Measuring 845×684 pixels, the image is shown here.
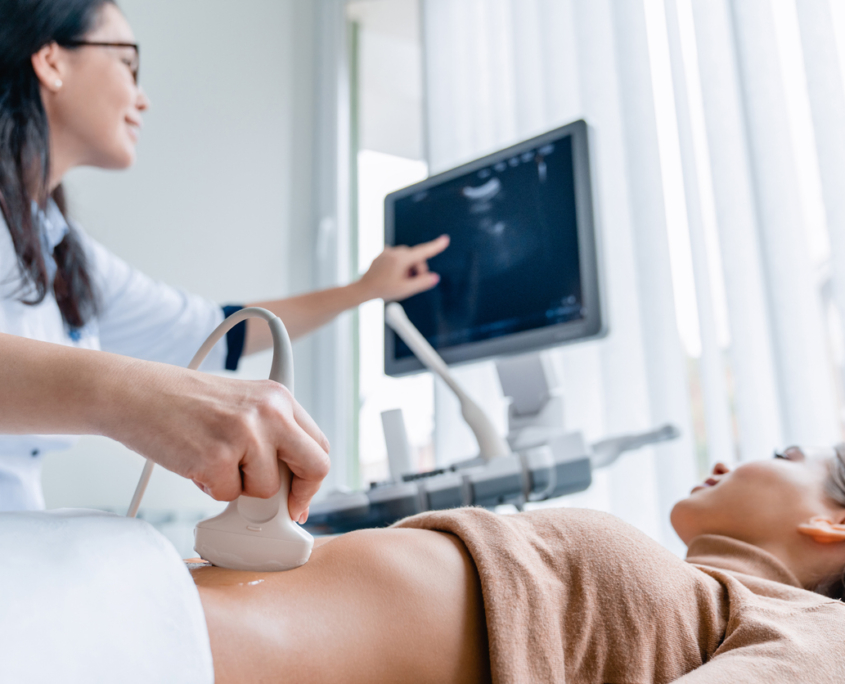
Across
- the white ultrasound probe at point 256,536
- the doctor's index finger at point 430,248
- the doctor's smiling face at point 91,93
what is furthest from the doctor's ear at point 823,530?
the doctor's smiling face at point 91,93

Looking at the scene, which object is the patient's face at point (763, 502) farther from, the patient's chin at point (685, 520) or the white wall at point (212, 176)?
the white wall at point (212, 176)

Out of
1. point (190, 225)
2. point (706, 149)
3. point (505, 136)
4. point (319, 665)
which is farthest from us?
point (190, 225)

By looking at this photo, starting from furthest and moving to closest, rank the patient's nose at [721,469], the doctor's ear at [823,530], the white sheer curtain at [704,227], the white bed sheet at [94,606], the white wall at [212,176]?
the white wall at [212,176] < the white sheer curtain at [704,227] < the patient's nose at [721,469] < the doctor's ear at [823,530] < the white bed sheet at [94,606]

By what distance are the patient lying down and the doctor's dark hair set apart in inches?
31.9

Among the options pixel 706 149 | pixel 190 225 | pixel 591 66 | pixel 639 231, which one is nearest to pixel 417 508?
pixel 639 231

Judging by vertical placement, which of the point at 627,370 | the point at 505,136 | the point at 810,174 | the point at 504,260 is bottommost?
the point at 627,370

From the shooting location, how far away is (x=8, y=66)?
1235mm

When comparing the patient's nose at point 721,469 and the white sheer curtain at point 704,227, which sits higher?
the white sheer curtain at point 704,227

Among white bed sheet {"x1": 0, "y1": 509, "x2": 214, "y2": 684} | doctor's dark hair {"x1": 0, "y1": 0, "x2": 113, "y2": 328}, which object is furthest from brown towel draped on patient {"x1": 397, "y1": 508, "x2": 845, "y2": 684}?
doctor's dark hair {"x1": 0, "y1": 0, "x2": 113, "y2": 328}

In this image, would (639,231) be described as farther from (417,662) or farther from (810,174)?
(417,662)

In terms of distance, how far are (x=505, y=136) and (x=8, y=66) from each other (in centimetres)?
129

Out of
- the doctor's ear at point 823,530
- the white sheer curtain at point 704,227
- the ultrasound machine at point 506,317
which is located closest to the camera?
the doctor's ear at point 823,530

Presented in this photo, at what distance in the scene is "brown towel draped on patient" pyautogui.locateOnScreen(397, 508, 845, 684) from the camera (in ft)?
1.82

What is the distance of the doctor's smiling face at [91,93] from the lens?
4.22 ft
